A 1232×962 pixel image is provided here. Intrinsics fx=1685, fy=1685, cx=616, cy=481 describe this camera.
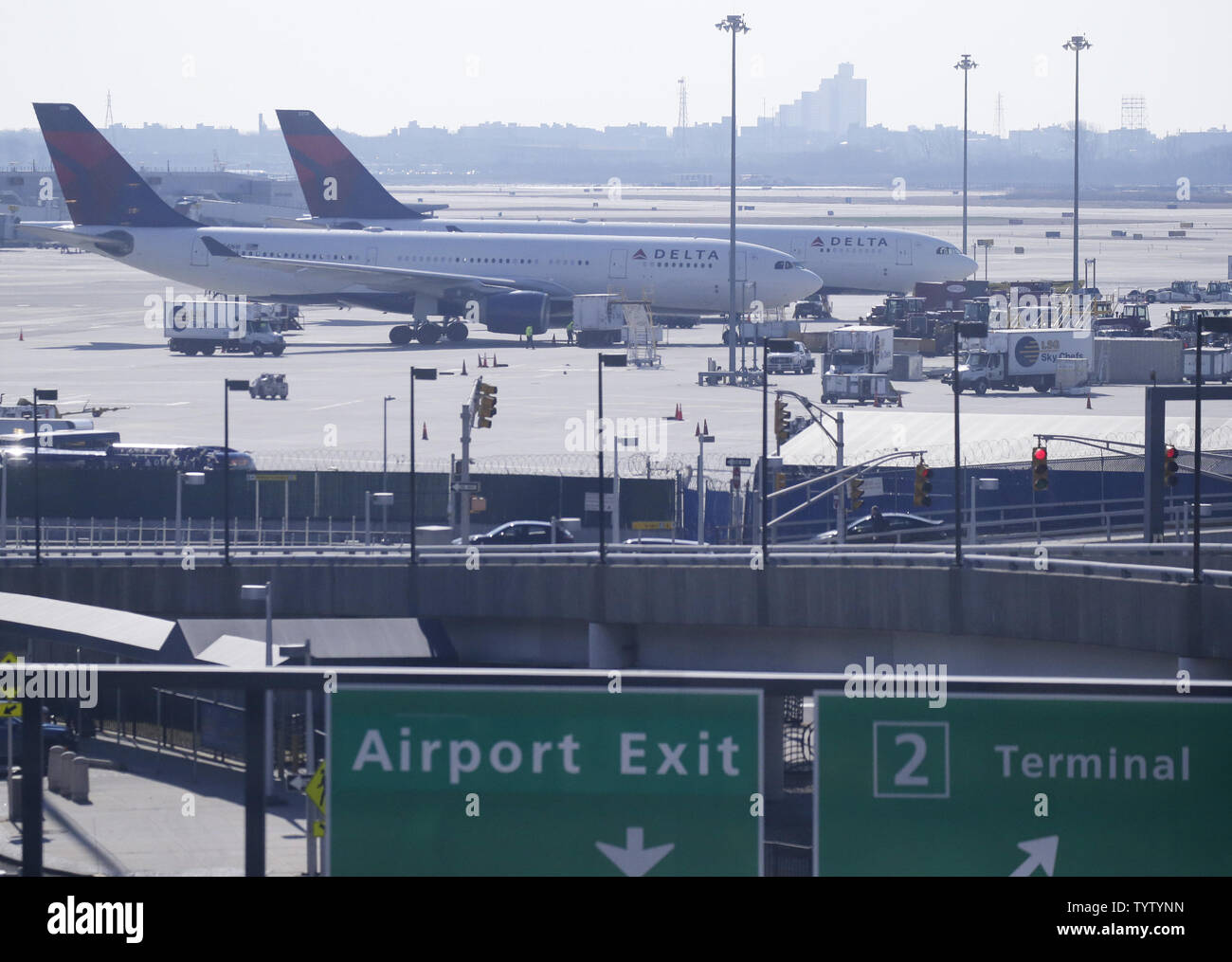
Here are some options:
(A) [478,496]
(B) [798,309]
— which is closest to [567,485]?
(A) [478,496]

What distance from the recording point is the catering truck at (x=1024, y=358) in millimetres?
66312

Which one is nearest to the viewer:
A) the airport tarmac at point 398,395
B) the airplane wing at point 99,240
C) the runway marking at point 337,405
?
the airport tarmac at point 398,395

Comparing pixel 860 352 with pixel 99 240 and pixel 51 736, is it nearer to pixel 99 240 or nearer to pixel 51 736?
pixel 99 240

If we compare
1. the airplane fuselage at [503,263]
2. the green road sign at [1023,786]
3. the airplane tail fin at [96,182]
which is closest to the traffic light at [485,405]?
the green road sign at [1023,786]

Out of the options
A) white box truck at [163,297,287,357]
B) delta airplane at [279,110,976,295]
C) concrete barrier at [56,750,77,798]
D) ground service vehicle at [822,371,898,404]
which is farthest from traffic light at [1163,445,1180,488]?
delta airplane at [279,110,976,295]

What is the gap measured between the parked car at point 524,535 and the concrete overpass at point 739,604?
19.8 ft

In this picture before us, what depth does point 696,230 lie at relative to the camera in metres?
100

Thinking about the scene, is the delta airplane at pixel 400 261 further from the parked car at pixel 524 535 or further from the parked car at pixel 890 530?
the parked car at pixel 890 530

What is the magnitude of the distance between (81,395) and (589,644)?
3859 centimetres

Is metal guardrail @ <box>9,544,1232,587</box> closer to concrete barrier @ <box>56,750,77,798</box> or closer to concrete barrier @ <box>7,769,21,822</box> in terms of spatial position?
concrete barrier @ <box>56,750,77,798</box>

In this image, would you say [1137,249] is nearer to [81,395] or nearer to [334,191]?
[334,191]

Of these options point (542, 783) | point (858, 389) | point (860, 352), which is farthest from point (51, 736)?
Answer: point (860, 352)

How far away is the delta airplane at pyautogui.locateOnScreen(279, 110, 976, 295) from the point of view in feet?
313

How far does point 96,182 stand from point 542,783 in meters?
84.8
